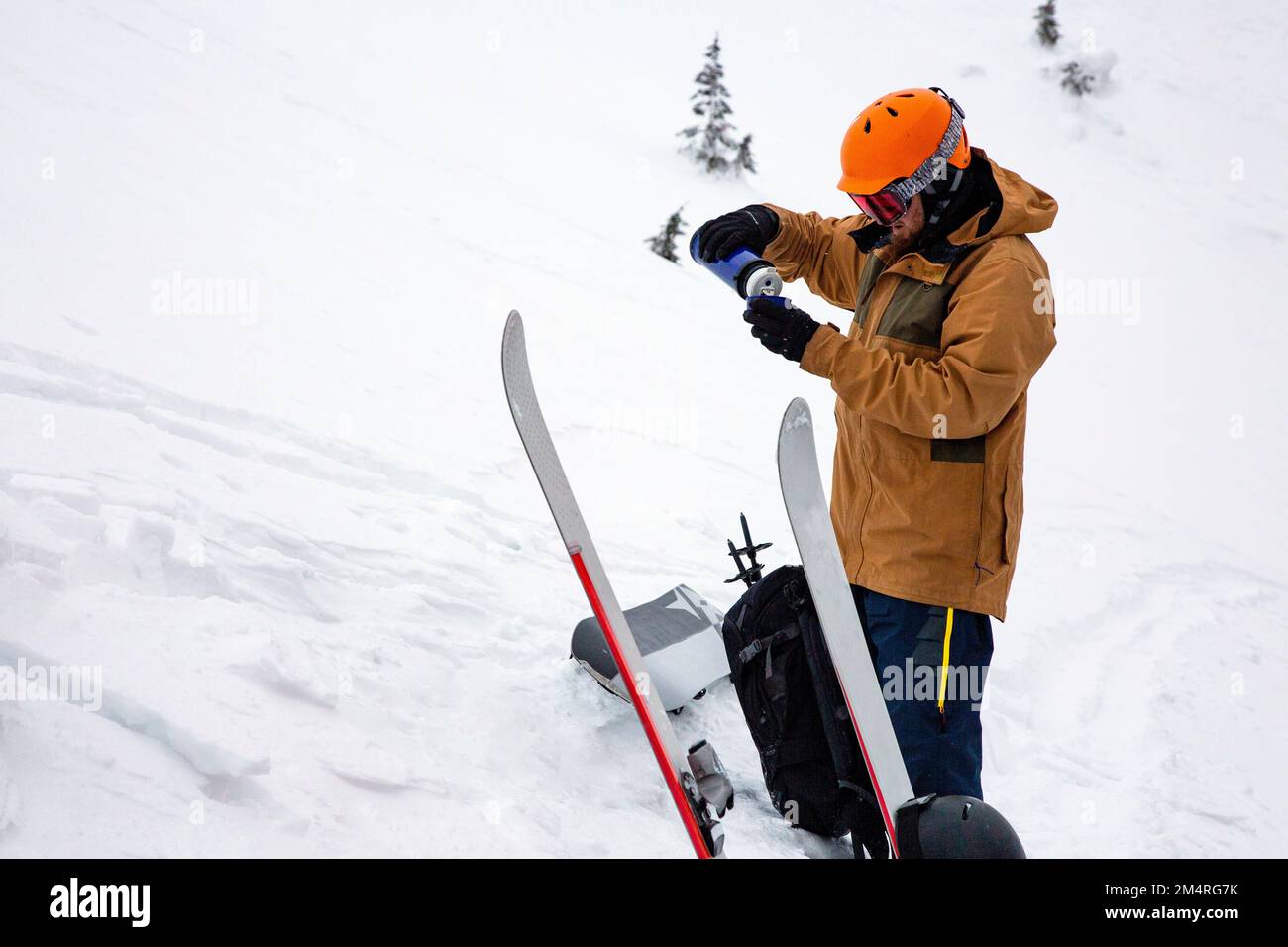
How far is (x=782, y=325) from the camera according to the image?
241 cm

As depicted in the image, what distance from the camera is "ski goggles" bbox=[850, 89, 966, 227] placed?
2.42m

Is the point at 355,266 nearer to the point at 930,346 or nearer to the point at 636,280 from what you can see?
the point at 636,280

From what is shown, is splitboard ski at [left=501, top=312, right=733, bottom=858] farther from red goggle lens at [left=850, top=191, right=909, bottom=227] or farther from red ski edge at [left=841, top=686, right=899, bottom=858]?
red goggle lens at [left=850, top=191, right=909, bottom=227]

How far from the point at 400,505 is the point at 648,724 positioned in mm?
1929

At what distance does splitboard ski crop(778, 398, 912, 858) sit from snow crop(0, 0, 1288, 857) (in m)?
0.47

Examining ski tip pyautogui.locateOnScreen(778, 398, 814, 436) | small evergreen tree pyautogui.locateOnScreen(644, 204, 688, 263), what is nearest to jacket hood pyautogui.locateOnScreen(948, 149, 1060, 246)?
ski tip pyautogui.locateOnScreen(778, 398, 814, 436)

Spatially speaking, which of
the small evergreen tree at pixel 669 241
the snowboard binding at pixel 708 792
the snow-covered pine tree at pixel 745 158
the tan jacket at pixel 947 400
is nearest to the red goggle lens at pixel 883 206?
the tan jacket at pixel 947 400

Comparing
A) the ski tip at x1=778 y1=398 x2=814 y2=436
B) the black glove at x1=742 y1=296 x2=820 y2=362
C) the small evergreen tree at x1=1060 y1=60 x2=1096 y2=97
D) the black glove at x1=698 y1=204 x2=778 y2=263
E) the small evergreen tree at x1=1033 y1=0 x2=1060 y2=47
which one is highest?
the small evergreen tree at x1=1033 y1=0 x2=1060 y2=47

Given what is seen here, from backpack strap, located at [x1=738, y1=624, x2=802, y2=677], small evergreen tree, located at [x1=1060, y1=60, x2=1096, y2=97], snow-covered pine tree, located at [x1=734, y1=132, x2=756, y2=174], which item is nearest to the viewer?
backpack strap, located at [x1=738, y1=624, x2=802, y2=677]

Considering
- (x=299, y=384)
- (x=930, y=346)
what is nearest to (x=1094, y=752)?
(x=930, y=346)

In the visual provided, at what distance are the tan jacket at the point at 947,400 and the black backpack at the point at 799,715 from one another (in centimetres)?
27
